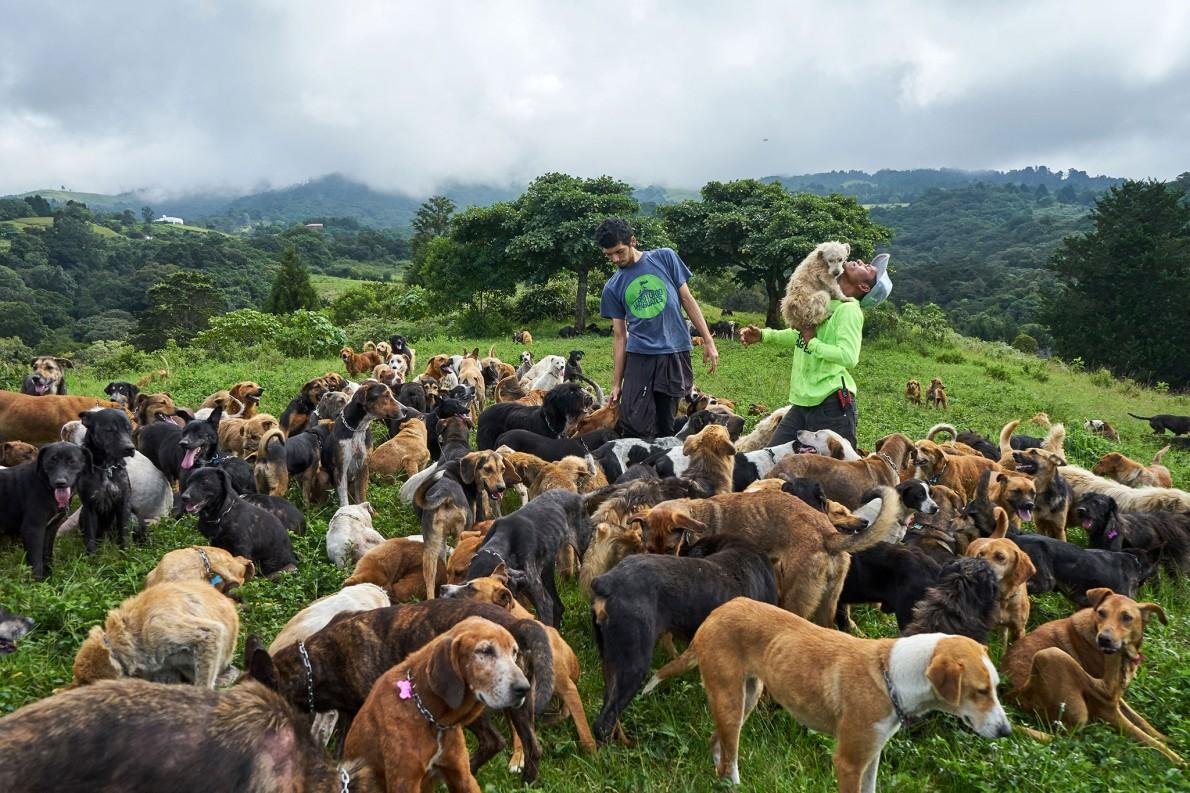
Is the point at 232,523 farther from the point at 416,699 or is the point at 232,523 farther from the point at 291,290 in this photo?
the point at 291,290

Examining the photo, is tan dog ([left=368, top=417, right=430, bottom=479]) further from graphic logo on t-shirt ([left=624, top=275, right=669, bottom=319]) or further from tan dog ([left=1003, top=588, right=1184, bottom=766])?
tan dog ([left=1003, top=588, right=1184, bottom=766])

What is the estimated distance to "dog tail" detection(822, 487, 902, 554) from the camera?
180 inches

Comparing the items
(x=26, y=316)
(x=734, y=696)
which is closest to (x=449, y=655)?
(x=734, y=696)

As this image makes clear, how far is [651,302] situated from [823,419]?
1.98 m

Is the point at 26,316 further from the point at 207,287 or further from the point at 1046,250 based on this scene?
the point at 1046,250

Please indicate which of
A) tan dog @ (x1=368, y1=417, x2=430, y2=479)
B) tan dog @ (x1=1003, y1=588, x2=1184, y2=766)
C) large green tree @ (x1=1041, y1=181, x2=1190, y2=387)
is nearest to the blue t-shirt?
tan dog @ (x1=368, y1=417, x2=430, y2=479)

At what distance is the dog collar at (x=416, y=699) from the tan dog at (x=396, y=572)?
7.97 feet

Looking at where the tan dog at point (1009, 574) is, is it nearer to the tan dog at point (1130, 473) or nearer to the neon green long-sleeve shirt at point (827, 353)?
the neon green long-sleeve shirt at point (827, 353)

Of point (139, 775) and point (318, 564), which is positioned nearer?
point (139, 775)

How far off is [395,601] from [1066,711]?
14.5 ft

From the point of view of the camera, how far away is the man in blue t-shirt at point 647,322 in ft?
24.5

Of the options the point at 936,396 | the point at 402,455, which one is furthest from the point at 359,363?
the point at 936,396

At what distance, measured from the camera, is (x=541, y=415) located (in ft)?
30.8

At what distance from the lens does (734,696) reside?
12.6 feet
